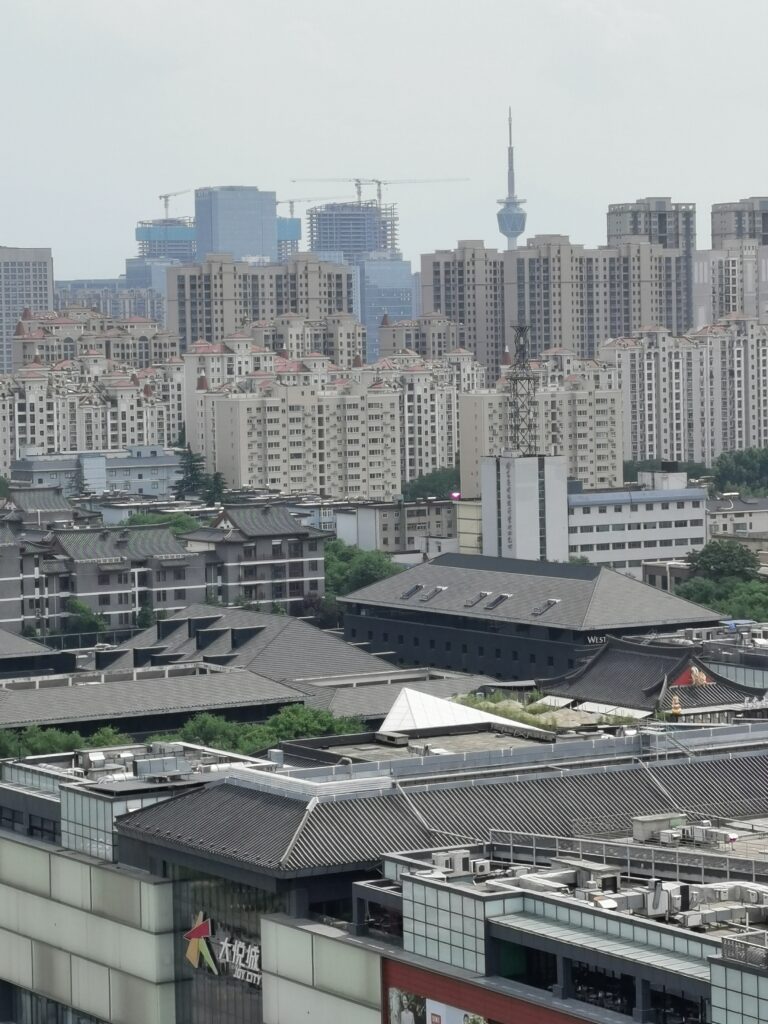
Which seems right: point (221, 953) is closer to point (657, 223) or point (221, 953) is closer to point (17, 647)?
point (17, 647)

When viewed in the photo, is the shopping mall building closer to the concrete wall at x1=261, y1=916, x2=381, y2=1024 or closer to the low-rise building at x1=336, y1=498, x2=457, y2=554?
the concrete wall at x1=261, y1=916, x2=381, y2=1024

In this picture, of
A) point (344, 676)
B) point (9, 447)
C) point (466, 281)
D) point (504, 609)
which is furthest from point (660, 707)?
point (466, 281)

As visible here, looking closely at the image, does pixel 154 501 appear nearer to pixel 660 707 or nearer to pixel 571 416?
pixel 571 416

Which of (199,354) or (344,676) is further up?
(199,354)

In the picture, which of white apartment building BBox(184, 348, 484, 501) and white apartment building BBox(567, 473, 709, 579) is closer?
white apartment building BBox(567, 473, 709, 579)

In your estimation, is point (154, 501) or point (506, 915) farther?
point (154, 501)

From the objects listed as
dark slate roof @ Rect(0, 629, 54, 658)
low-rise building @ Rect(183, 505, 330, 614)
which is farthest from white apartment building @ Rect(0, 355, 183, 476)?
dark slate roof @ Rect(0, 629, 54, 658)

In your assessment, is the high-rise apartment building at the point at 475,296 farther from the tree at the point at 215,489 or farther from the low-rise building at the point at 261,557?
the low-rise building at the point at 261,557
